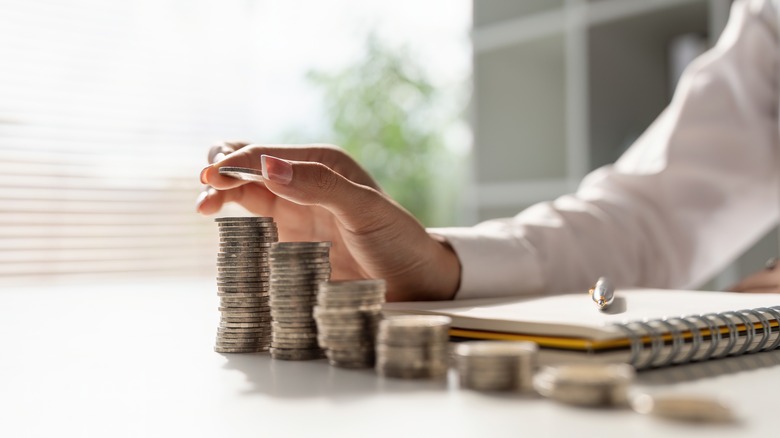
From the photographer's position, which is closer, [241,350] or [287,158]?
[241,350]

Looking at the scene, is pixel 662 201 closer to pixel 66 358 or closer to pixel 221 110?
pixel 66 358

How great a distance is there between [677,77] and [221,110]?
9.40 ft

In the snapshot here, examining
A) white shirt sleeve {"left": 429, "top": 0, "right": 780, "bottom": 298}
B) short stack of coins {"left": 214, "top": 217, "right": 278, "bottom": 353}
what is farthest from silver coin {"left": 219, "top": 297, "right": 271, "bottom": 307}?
white shirt sleeve {"left": 429, "top": 0, "right": 780, "bottom": 298}

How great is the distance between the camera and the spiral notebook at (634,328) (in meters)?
0.54

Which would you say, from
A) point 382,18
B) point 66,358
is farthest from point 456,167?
point 66,358

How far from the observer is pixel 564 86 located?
3678mm

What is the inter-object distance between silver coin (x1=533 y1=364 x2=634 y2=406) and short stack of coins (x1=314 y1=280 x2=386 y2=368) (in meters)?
0.17

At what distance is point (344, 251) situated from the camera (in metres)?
1.02

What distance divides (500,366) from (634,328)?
11 cm

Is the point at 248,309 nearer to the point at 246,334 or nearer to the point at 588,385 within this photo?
the point at 246,334

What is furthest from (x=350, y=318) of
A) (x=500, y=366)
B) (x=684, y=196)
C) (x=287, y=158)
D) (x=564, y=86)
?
(x=564, y=86)

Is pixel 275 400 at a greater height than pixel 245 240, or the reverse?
pixel 245 240

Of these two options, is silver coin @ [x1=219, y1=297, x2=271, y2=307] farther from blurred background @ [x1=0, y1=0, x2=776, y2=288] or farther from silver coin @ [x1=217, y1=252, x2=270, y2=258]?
blurred background @ [x1=0, y1=0, x2=776, y2=288]

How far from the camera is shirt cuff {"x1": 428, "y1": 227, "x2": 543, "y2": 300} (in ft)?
3.38
